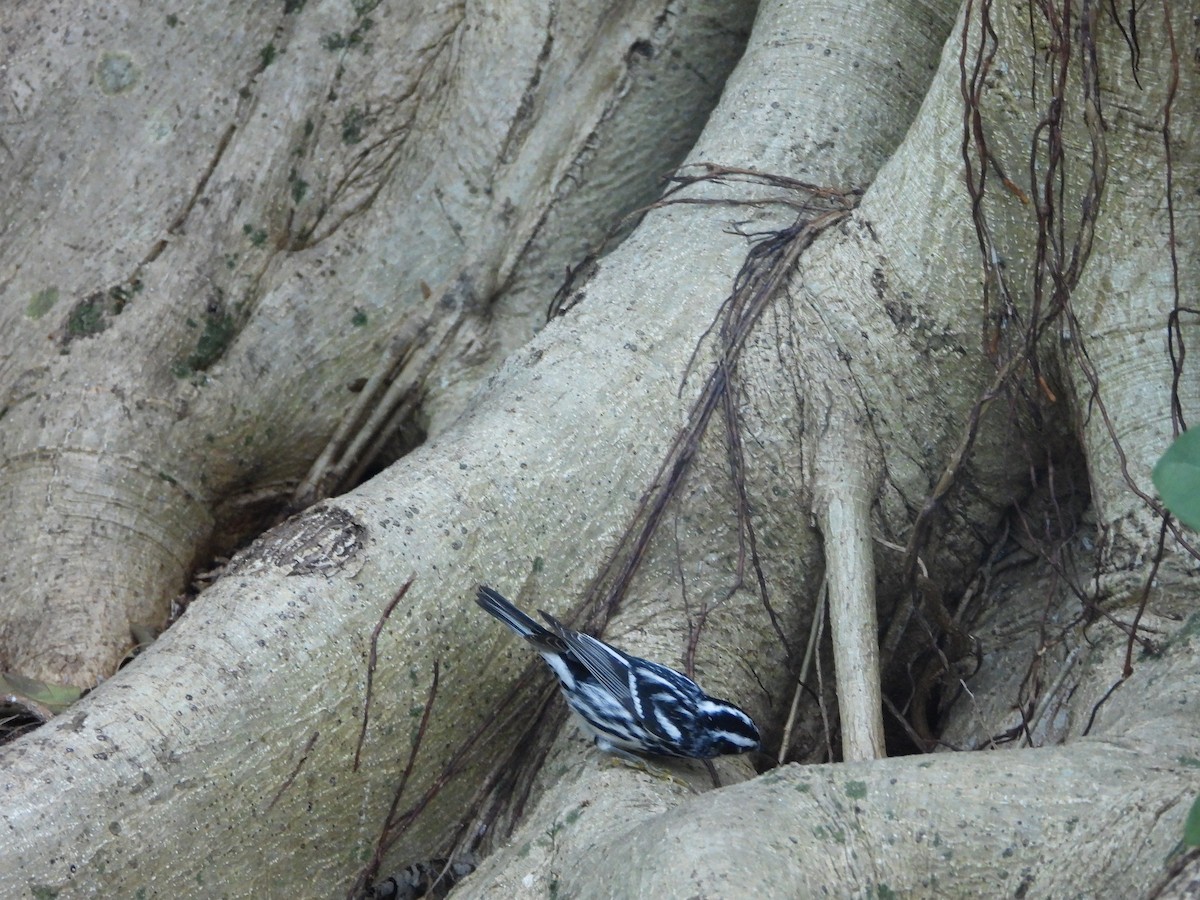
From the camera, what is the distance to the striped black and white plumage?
10.6ft

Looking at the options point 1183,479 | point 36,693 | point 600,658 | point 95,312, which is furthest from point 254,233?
point 1183,479

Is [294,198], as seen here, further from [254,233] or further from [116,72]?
[116,72]

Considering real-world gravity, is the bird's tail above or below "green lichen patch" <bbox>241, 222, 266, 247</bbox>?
below

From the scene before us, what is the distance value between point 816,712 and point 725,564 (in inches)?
22.3

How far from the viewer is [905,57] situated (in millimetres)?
4277

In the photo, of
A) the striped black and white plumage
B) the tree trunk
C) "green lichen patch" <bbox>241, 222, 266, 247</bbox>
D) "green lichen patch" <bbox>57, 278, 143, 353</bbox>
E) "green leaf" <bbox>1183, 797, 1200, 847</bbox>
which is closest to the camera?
"green leaf" <bbox>1183, 797, 1200, 847</bbox>

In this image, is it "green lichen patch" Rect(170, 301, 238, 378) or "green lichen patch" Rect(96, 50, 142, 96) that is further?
"green lichen patch" Rect(96, 50, 142, 96)

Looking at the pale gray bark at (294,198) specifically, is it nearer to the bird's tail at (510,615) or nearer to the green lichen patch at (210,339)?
the green lichen patch at (210,339)

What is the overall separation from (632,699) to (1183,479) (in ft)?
5.46

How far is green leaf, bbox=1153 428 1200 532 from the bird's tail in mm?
1780

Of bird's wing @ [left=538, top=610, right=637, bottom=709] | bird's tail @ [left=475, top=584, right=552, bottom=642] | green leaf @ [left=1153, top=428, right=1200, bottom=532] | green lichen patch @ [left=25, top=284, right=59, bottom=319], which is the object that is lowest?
green lichen patch @ [left=25, top=284, right=59, bottom=319]

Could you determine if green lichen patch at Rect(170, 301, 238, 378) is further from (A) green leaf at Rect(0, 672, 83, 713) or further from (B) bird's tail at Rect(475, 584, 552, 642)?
(B) bird's tail at Rect(475, 584, 552, 642)

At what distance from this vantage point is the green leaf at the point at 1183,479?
1788 millimetres

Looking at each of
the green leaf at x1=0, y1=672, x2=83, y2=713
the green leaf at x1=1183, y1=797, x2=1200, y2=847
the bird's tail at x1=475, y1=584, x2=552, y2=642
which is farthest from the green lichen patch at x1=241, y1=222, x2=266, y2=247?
the green leaf at x1=1183, y1=797, x2=1200, y2=847
